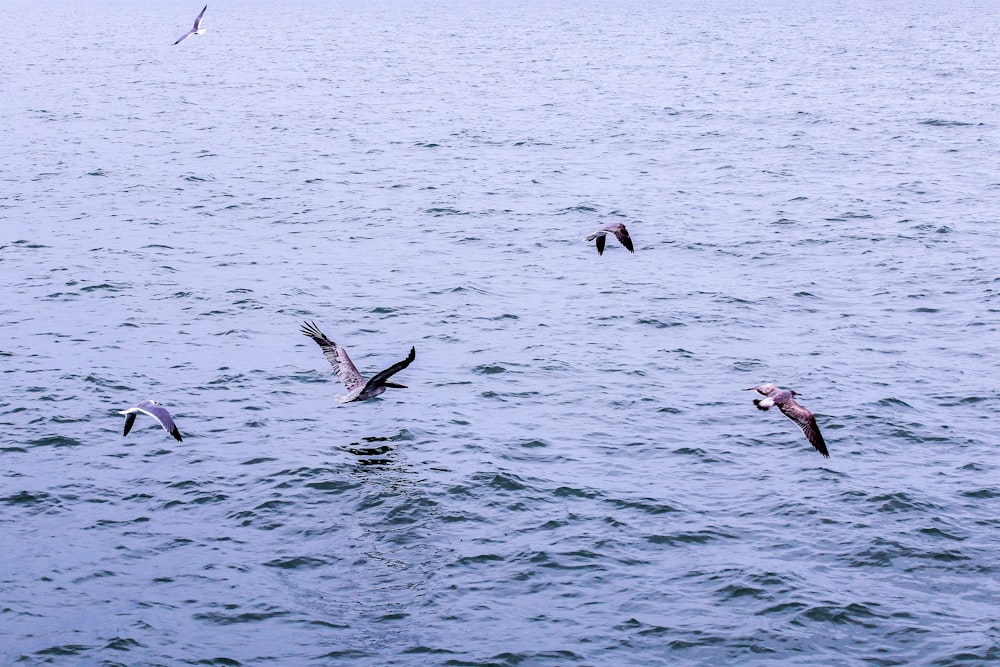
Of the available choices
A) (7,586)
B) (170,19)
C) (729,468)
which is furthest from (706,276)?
(170,19)

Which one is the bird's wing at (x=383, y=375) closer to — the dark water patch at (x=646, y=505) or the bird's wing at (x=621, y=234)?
the dark water patch at (x=646, y=505)

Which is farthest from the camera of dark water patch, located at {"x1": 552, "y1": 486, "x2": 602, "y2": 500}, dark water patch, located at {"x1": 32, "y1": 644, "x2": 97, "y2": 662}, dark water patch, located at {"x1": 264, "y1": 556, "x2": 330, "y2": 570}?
dark water patch, located at {"x1": 552, "y1": 486, "x2": 602, "y2": 500}

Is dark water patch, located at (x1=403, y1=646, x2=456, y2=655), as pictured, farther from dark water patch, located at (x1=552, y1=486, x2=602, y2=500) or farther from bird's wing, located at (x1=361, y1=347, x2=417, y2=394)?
dark water patch, located at (x1=552, y1=486, x2=602, y2=500)

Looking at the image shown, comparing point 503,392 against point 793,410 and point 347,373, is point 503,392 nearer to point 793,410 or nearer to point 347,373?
point 347,373

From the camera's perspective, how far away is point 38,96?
7744 centimetres

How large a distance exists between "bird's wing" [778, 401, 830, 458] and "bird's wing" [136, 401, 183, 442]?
36.1ft

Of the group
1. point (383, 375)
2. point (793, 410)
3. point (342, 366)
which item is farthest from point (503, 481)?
point (793, 410)

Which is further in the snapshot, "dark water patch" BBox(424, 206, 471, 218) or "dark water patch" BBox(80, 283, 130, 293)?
"dark water patch" BBox(424, 206, 471, 218)

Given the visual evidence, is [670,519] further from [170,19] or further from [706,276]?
[170,19]

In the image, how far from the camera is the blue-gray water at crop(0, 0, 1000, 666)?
2055cm

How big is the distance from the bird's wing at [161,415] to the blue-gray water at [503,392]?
7.92 ft

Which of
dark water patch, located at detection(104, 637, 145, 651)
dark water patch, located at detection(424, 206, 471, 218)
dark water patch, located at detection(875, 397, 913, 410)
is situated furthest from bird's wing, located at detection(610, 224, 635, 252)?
dark water patch, located at detection(424, 206, 471, 218)

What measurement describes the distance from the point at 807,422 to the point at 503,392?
9976 mm

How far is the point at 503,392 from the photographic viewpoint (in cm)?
3012
